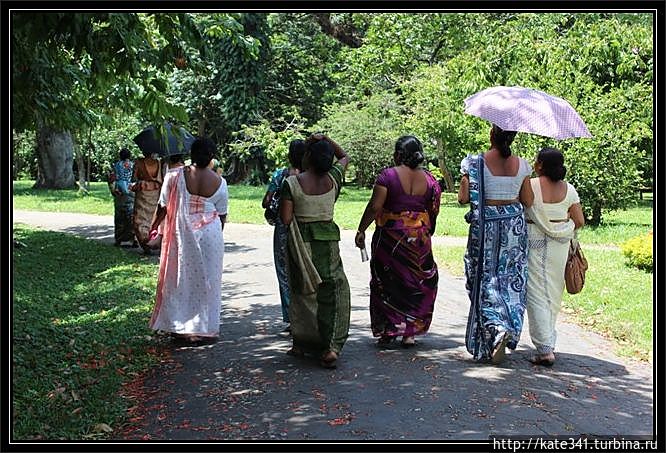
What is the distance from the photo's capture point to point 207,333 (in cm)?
793

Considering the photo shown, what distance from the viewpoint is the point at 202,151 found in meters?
7.93

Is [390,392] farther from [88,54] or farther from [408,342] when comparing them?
[88,54]

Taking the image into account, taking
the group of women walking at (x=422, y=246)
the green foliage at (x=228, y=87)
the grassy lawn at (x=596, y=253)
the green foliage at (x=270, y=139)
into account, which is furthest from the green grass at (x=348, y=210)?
the group of women walking at (x=422, y=246)

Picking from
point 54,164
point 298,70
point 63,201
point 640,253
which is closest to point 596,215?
point 640,253

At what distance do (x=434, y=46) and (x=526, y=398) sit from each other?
28.0 m

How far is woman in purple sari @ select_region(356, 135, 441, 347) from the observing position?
7391 millimetres

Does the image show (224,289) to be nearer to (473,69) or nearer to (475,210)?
(475,210)

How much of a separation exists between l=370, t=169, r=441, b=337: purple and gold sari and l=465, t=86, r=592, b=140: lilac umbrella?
94cm

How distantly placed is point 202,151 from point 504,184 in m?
2.82

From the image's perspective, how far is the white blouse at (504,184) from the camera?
7000 millimetres

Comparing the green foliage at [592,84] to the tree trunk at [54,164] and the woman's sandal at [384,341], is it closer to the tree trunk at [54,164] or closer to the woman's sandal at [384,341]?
the woman's sandal at [384,341]

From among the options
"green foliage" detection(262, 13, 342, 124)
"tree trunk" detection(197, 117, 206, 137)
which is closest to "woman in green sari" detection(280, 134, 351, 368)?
"green foliage" detection(262, 13, 342, 124)

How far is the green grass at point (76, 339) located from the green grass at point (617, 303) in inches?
177

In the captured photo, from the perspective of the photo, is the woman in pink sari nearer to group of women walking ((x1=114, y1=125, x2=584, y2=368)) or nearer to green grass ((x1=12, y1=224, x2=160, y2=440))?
green grass ((x1=12, y1=224, x2=160, y2=440))
